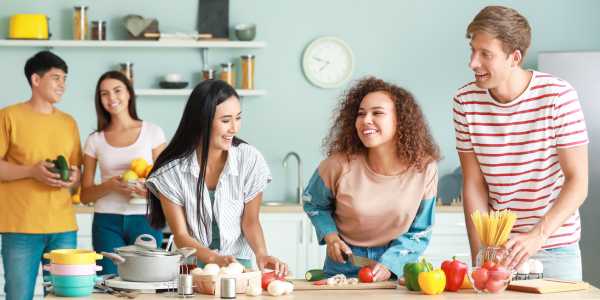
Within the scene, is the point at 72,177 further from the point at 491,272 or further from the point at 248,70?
the point at 491,272

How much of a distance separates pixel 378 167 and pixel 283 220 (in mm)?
2540

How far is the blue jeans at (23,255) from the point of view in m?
4.42

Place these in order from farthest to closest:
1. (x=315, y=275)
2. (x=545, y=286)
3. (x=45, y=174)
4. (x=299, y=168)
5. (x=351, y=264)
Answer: (x=299, y=168)
(x=45, y=174)
(x=351, y=264)
(x=315, y=275)
(x=545, y=286)

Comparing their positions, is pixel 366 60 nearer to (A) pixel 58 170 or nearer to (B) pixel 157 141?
(B) pixel 157 141

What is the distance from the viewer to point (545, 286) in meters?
2.85

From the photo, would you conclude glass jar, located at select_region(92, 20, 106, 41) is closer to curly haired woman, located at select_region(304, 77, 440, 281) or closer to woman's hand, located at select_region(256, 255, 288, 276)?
curly haired woman, located at select_region(304, 77, 440, 281)

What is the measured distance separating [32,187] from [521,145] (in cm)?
239

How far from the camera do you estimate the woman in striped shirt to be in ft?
10.6

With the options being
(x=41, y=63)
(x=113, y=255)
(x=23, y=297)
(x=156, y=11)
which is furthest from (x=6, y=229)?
(x=156, y=11)

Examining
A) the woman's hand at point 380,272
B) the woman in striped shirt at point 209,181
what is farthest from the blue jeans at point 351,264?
the woman in striped shirt at point 209,181

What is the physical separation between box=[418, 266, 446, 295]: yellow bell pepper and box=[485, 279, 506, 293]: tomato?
0.43 ft

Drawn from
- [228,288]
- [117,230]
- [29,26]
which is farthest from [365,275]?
[29,26]

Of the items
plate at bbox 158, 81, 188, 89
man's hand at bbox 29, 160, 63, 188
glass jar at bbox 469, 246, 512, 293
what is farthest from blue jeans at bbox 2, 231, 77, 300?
glass jar at bbox 469, 246, 512, 293

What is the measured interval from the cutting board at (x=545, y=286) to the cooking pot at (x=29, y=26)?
403 cm
